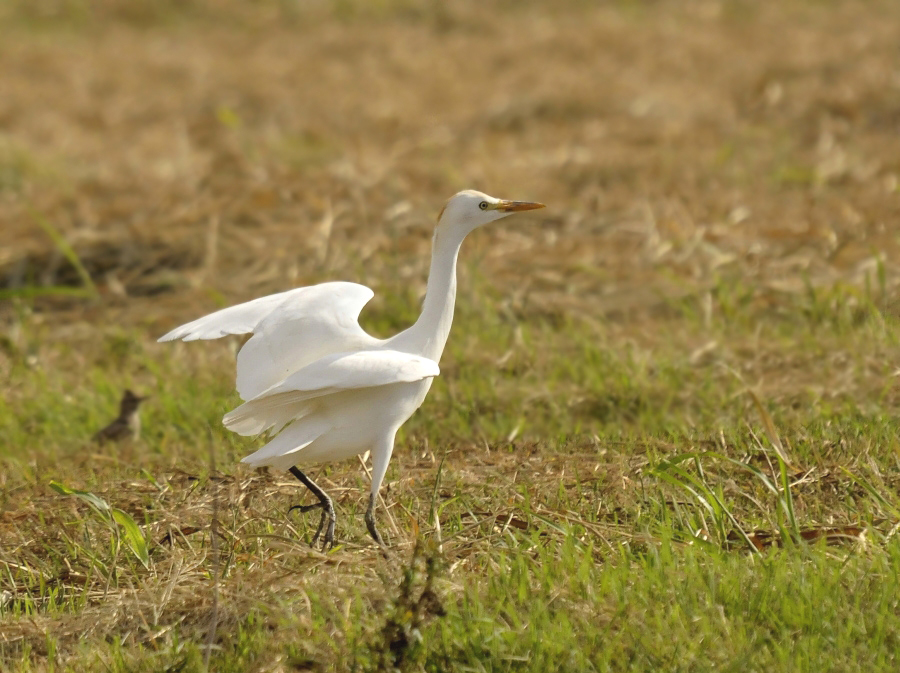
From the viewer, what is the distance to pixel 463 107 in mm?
12133

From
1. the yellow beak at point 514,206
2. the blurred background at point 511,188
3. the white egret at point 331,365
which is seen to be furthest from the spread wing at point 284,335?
the blurred background at point 511,188

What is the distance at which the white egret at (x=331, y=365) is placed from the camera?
3846mm

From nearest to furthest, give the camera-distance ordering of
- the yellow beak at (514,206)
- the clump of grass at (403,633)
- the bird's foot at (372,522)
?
the clump of grass at (403,633)
the bird's foot at (372,522)
the yellow beak at (514,206)

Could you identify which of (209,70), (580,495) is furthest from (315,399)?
(209,70)

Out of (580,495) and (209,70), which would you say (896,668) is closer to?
(580,495)

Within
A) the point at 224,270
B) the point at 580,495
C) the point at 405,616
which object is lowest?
the point at 224,270

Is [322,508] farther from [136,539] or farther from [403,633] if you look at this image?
[403,633]

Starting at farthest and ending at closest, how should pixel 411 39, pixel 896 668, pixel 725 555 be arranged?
1. pixel 411 39
2. pixel 725 555
3. pixel 896 668

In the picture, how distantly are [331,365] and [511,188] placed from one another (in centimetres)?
563

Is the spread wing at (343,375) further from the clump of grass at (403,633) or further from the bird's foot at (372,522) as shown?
the clump of grass at (403,633)

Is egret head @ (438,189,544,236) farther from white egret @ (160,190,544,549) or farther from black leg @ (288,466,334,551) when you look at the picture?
black leg @ (288,466,334,551)

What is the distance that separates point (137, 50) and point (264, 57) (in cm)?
178

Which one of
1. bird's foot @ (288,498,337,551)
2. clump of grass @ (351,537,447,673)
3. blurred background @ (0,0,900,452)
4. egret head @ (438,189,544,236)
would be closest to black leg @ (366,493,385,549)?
bird's foot @ (288,498,337,551)

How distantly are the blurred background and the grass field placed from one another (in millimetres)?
36
